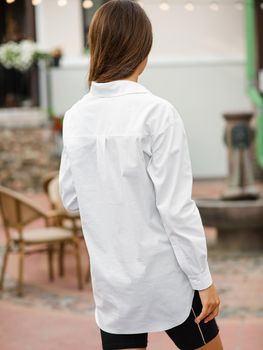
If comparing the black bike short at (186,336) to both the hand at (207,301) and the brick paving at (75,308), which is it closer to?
the hand at (207,301)

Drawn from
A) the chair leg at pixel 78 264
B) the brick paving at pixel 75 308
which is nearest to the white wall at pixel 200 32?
the brick paving at pixel 75 308

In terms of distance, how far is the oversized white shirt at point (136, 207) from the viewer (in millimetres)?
2617

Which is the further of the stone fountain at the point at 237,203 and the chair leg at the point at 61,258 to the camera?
the stone fountain at the point at 237,203

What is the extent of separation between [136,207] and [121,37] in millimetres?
500

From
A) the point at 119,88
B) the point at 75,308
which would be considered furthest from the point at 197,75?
the point at 119,88

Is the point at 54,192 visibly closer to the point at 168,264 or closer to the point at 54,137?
the point at 168,264

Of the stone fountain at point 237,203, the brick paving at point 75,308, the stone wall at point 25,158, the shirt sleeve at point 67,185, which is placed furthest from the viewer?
the stone wall at point 25,158

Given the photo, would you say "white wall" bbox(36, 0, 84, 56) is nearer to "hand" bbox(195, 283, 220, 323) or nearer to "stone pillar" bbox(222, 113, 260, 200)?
"stone pillar" bbox(222, 113, 260, 200)

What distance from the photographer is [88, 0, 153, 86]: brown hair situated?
2713 millimetres

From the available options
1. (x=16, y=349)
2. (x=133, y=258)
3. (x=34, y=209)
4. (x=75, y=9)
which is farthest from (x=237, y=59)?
(x=133, y=258)

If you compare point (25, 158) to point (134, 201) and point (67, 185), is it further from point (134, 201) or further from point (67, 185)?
point (134, 201)

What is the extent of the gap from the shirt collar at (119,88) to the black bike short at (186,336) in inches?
24.5

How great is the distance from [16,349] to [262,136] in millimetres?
7937

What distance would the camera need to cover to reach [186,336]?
278 centimetres
